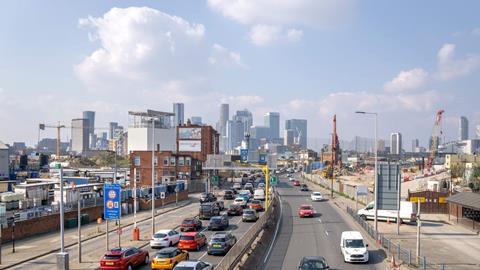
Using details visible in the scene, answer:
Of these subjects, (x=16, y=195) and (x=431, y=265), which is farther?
(x=16, y=195)

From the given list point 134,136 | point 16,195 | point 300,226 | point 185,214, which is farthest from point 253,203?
point 134,136

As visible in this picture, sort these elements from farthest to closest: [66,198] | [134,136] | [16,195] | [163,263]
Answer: [134,136]
[66,198]
[16,195]
[163,263]

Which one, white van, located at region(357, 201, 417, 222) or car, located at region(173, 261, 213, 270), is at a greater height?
car, located at region(173, 261, 213, 270)

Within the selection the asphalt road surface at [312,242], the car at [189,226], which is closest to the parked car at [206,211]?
the asphalt road surface at [312,242]

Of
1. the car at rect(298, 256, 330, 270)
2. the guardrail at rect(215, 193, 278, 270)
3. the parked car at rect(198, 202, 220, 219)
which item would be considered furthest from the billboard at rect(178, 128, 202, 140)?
the car at rect(298, 256, 330, 270)

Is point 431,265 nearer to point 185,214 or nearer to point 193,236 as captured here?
point 193,236

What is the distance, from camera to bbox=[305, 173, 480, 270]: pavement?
97.8 feet

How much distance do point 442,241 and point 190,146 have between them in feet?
296

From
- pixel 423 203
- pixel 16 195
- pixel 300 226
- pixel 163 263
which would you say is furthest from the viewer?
pixel 423 203

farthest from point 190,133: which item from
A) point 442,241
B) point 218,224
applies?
point 442,241

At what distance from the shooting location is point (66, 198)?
5194 centimetres

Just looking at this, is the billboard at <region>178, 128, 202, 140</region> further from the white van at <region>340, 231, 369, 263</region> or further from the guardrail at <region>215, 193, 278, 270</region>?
the white van at <region>340, 231, 369, 263</region>

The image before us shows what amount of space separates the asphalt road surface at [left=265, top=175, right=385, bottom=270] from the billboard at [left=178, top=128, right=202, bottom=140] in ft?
231

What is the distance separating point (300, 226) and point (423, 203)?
771 inches
